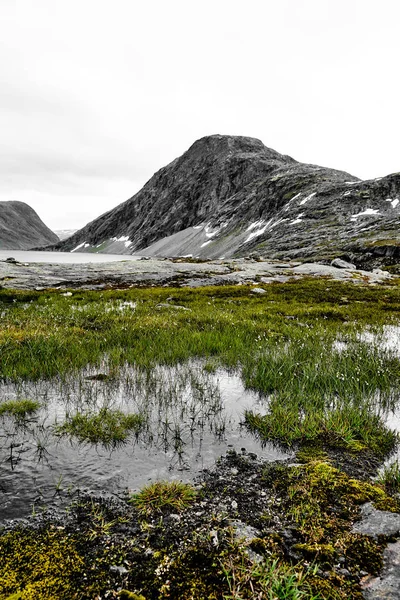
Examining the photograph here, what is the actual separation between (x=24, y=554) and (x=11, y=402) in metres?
3.80

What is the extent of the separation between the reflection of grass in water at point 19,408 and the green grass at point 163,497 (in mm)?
3158

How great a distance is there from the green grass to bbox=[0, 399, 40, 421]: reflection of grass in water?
3.16 m

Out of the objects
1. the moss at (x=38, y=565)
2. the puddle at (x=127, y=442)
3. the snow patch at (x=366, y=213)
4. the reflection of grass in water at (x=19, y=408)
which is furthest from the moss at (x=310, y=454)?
the snow patch at (x=366, y=213)

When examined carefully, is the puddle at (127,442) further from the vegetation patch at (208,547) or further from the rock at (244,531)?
the rock at (244,531)

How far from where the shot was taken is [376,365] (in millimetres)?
8453

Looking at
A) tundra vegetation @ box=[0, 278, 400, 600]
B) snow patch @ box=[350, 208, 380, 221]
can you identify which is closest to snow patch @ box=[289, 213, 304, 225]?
snow patch @ box=[350, 208, 380, 221]

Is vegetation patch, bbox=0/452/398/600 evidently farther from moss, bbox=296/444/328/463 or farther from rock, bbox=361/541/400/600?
moss, bbox=296/444/328/463

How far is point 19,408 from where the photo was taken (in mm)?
5938

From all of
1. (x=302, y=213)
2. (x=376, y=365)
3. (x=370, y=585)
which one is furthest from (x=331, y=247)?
(x=370, y=585)

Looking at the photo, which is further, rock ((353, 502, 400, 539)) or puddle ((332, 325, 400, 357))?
puddle ((332, 325, 400, 357))

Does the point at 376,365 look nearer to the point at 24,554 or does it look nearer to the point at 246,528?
the point at 246,528

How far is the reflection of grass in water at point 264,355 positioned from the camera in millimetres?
5824

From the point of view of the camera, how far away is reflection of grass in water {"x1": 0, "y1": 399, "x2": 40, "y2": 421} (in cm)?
583

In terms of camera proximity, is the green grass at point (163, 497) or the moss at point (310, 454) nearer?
the green grass at point (163, 497)
